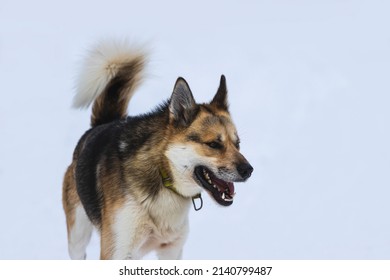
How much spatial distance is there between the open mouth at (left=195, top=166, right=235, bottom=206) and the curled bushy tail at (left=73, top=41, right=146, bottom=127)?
1.62 meters

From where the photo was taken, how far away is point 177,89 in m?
4.34

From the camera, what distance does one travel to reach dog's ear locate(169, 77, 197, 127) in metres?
4.36

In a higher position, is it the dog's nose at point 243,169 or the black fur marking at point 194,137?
the black fur marking at point 194,137

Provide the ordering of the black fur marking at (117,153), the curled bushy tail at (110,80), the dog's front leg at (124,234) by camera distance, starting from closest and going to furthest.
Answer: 1. the dog's front leg at (124,234)
2. the black fur marking at (117,153)
3. the curled bushy tail at (110,80)

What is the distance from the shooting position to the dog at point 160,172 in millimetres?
4258

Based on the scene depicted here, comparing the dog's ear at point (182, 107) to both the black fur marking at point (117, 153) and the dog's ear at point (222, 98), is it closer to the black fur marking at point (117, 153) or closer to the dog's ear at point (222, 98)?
the black fur marking at point (117, 153)

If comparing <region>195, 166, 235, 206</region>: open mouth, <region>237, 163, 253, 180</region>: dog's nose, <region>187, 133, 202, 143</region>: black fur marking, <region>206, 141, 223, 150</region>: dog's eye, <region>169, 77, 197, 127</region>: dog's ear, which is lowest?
<region>195, 166, 235, 206</region>: open mouth

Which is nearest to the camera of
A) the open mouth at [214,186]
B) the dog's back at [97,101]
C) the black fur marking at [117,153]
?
the open mouth at [214,186]

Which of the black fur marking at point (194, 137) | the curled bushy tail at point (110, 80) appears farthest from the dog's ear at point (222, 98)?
the curled bushy tail at point (110, 80)

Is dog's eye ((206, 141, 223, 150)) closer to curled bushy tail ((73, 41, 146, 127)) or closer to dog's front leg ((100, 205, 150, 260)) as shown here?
dog's front leg ((100, 205, 150, 260))

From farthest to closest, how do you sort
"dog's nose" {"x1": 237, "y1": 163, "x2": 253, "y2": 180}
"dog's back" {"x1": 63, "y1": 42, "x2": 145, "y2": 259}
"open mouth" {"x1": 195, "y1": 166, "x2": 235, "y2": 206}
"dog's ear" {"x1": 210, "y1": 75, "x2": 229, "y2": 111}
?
"dog's back" {"x1": 63, "y1": 42, "x2": 145, "y2": 259}, "dog's ear" {"x1": 210, "y1": 75, "x2": 229, "y2": 111}, "open mouth" {"x1": 195, "y1": 166, "x2": 235, "y2": 206}, "dog's nose" {"x1": 237, "y1": 163, "x2": 253, "y2": 180}

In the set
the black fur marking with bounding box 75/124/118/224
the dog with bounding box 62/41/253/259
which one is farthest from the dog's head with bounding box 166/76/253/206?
→ the black fur marking with bounding box 75/124/118/224
